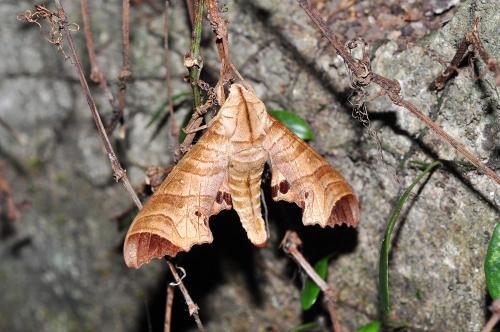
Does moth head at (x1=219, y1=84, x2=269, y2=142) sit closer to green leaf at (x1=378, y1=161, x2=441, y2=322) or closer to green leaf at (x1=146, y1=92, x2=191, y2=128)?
green leaf at (x1=378, y1=161, x2=441, y2=322)

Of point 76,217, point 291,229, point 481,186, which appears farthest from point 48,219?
point 481,186

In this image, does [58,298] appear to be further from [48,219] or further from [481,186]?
[481,186]

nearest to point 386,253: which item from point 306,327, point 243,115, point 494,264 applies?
point 494,264

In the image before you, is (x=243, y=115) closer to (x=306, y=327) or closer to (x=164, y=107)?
(x=164, y=107)

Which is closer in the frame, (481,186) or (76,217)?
(481,186)

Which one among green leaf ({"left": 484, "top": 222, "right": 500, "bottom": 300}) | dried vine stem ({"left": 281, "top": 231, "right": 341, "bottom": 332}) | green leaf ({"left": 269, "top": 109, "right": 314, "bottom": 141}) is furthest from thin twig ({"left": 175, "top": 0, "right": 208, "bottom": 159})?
green leaf ({"left": 484, "top": 222, "right": 500, "bottom": 300})
